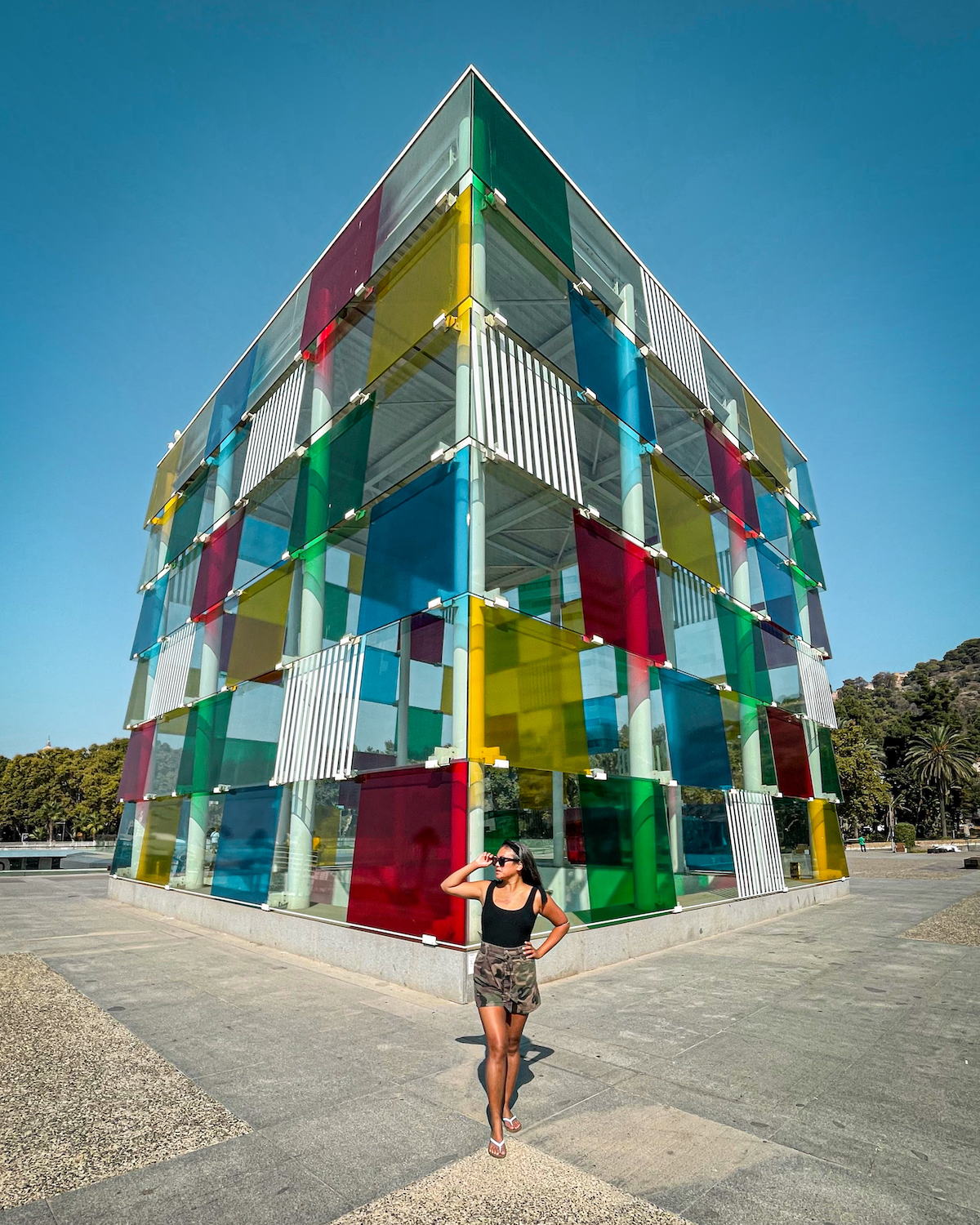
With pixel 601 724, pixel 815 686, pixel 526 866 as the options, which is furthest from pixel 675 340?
pixel 526 866

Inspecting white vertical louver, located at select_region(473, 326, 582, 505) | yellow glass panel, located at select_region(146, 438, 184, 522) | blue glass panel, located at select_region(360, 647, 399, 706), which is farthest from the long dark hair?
yellow glass panel, located at select_region(146, 438, 184, 522)

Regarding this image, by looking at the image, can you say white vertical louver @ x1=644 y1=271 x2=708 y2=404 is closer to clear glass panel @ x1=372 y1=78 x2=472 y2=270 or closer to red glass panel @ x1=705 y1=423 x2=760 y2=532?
red glass panel @ x1=705 y1=423 x2=760 y2=532

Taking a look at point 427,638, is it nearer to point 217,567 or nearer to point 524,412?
point 524,412

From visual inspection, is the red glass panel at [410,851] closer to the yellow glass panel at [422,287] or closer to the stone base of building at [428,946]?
the stone base of building at [428,946]

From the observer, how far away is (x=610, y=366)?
14.3 metres

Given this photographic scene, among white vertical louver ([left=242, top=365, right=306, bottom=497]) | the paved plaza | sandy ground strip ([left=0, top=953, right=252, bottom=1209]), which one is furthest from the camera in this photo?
white vertical louver ([left=242, top=365, right=306, bottom=497])

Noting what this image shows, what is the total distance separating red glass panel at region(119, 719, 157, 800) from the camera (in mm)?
20250

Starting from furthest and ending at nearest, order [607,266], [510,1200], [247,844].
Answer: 1. [607,266]
2. [247,844]
3. [510,1200]

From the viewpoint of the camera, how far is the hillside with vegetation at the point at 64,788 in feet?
197

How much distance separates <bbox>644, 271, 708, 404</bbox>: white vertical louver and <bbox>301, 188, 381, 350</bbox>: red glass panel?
6410mm

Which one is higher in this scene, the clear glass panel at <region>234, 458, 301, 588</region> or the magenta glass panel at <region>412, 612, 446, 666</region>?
the clear glass panel at <region>234, 458, 301, 588</region>

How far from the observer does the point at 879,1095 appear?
17.8 feet

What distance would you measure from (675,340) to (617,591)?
7917 millimetres

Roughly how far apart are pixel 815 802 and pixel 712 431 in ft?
36.0
